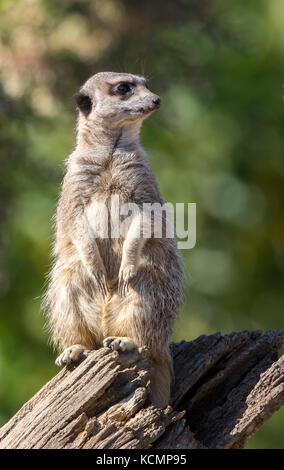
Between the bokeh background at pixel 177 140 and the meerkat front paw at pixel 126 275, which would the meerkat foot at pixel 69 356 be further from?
the bokeh background at pixel 177 140

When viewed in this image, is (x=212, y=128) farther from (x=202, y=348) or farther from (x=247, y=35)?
(x=202, y=348)

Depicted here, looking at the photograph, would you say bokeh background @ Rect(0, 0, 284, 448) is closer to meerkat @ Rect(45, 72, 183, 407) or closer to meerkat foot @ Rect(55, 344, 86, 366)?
meerkat @ Rect(45, 72, 183, 407)

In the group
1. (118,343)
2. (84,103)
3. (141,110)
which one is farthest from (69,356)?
(84,103)

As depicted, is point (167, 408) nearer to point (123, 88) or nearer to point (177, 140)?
point (123, 88)

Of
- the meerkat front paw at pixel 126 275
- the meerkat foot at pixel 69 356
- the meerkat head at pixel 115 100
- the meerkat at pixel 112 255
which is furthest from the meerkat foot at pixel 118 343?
the meerkat head at pixel 115 100

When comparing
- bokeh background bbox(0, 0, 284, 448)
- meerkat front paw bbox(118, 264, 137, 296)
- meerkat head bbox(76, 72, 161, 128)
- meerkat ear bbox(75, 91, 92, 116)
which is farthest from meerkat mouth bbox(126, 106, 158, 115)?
bokeh background bbox(0, 0, 284, 448)

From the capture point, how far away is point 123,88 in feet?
13.8

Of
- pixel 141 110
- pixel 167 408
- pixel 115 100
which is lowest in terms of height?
pixel 167 408

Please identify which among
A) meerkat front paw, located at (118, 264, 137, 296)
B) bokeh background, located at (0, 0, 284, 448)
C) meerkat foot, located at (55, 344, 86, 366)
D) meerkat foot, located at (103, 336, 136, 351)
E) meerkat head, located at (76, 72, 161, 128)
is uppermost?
bokeh background, located at (0, 0, 284, 448)

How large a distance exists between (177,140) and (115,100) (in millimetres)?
5967

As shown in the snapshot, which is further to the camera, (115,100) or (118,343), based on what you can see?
(115,100)

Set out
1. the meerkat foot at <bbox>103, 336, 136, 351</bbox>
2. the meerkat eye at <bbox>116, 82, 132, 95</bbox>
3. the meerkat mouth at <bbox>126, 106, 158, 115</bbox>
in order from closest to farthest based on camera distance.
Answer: the meerkat foot at <bbox>103, 336, 136, 351</bbox> → the meerkat mouth at <bbox>126, 106, 158, 115</bbox> → the meerkat eye at <bbox>116, 82, 132, 95</bbox>

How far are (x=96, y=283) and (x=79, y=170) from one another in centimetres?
63

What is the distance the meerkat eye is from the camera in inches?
166
